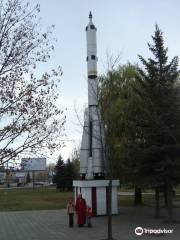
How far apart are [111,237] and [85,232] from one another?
10.2 ft

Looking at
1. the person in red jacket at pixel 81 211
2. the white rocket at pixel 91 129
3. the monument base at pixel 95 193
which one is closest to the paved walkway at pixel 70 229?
the person in red jacket at pixel 81 211

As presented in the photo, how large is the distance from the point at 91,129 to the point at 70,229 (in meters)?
10.7

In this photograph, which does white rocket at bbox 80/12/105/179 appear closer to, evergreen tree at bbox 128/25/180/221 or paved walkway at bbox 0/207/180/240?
paved walkway at bbox 0/207/180/240

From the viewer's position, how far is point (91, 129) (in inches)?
1270

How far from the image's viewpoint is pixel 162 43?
25516 millimetres

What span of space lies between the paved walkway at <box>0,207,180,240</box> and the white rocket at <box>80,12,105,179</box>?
3734 millimetres

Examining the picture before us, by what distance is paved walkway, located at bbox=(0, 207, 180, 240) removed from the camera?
19702mm

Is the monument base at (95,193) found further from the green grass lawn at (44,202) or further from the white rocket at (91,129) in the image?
the green grass lawn at (44,202)

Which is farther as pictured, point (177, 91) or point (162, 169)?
point (177, 91)

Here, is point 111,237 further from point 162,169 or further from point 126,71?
point 126,71

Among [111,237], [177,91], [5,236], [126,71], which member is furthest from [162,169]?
[126,71]

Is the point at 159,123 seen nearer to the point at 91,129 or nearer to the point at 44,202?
the point at 91,129

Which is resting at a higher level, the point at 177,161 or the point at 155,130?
the point at 155,130

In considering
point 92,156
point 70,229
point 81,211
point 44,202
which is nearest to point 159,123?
point 81,211
